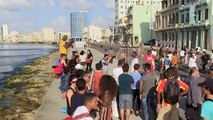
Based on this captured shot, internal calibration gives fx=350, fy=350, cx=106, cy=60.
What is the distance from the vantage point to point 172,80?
8.27 metres

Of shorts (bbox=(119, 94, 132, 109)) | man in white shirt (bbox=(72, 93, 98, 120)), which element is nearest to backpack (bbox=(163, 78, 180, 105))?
shorts (bbox=(119, 94, 132, 109))

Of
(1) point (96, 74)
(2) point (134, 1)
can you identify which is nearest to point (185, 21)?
(1) point (96, 74)

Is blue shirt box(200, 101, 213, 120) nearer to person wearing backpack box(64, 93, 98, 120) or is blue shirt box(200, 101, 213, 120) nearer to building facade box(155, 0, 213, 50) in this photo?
person wearing backpack box(64, 93, 98, 120)

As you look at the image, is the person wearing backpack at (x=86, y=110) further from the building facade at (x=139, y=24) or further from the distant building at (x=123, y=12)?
the distant building at (x=123, y=12)

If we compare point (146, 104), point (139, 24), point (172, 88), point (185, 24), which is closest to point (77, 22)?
point (139, 24)

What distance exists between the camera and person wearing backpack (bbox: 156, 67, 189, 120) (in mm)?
7047

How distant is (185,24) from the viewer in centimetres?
6456

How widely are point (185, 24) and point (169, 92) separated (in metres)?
58.4

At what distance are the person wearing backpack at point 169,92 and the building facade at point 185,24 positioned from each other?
47.2 meters

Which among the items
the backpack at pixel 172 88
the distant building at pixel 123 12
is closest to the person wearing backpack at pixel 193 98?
the backpack at pixel 172 88

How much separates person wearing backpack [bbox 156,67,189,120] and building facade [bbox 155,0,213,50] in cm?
4724

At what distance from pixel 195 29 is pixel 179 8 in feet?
29.5

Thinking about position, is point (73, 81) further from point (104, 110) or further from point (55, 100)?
point (55, 100)

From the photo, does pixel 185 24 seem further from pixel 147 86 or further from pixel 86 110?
pixel 86 110
